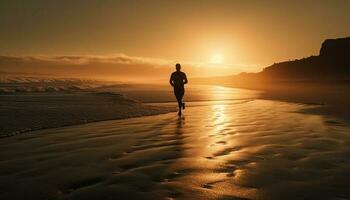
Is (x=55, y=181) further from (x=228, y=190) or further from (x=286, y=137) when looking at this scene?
(x=286, y=137)

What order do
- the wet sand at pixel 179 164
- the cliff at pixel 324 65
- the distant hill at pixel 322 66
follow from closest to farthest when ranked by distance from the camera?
the wet sand at pixel 179 164, the distant hill at pixel 322 66, the cliff at pixel 324 65

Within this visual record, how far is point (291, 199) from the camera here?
13.3ft

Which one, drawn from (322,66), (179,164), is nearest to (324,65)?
(322,66)

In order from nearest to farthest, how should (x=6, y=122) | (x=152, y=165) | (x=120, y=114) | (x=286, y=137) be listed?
(x=152, y=165), (x=286, y=137), (x=6, y=122), (x=120, y=114)

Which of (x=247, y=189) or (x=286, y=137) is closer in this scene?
(x=247, y=189)

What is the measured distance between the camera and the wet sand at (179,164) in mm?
4398

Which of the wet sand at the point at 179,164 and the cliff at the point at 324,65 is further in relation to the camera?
the cliff at the point at 324,65

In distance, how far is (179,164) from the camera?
5840 mm

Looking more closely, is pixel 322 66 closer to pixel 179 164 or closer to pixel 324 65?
pixel 324 65

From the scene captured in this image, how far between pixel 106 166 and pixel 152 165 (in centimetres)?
84

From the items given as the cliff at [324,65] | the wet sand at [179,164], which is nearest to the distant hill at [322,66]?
the cliff at [324,65]

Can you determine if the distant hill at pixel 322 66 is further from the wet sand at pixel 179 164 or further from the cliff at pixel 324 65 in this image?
the wet sand at pixel 179 164

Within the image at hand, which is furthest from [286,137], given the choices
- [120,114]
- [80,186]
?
[120,114]

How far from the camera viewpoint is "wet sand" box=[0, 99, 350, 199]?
4.40 metres
